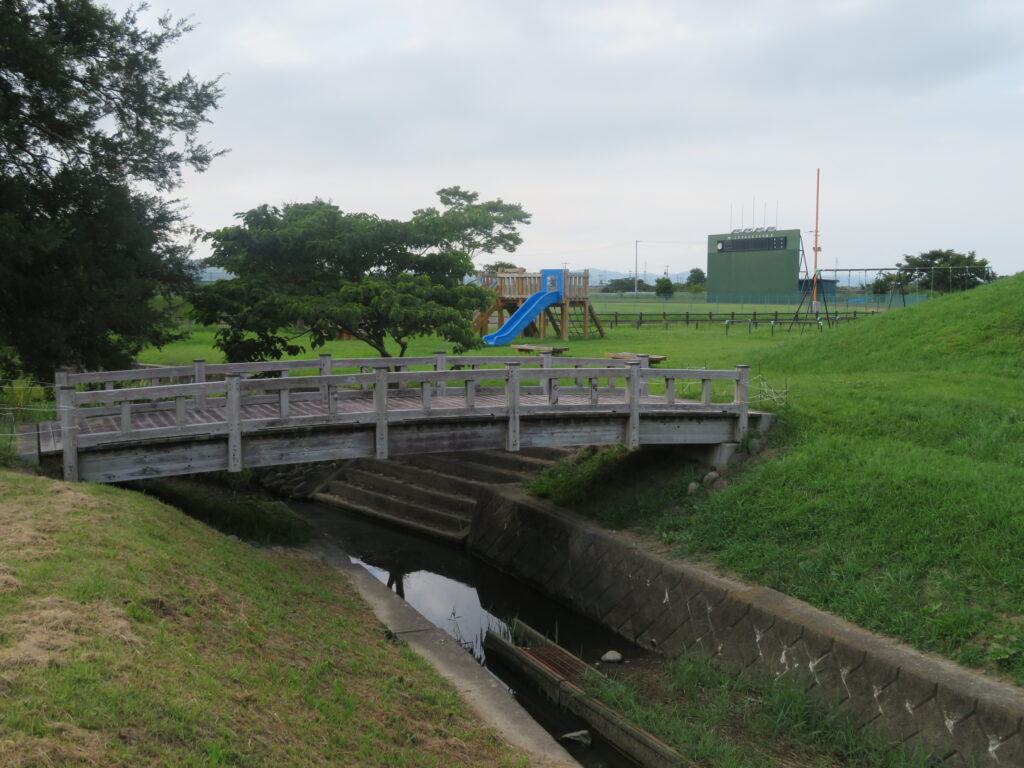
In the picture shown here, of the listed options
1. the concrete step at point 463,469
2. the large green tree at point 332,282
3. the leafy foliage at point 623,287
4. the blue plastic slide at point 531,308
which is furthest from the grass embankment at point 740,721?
the leafy foliage at point 623,287

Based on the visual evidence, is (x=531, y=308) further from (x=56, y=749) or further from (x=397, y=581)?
(x=56, y=749)

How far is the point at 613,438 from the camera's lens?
1503 centimetres

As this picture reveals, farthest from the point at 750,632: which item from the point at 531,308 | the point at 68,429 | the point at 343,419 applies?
the point at 531,308

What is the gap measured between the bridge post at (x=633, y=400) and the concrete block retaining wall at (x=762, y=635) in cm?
172

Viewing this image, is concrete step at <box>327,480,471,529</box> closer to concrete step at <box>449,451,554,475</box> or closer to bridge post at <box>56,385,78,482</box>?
concrete step at <box>449,451,554,475</box>

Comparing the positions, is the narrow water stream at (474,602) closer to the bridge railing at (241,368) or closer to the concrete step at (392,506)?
the concrete step at (392,506)

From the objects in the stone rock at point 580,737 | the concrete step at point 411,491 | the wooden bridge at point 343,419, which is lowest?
the stone rock at point 580,737

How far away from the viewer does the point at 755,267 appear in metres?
61.3

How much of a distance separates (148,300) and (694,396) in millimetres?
12068

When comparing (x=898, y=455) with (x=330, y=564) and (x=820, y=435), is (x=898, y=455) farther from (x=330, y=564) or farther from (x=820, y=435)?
(x=330, y=564)

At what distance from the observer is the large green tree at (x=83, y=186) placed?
16.0 metres

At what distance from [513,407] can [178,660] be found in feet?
26.1

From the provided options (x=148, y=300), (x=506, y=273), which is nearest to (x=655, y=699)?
(x=148, y=300)

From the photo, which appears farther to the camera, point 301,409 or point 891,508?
point 301,409
